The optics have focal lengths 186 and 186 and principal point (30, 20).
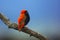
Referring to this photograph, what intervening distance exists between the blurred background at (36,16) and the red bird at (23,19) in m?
0.04

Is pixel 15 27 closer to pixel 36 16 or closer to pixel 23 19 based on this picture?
pixel 23 19

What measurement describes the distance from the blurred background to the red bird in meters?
0.04

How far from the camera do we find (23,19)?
5.71 ft

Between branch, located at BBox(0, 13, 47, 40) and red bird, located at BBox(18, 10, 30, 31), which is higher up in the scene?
red bird, located at BBox(18, 10, 30, 31)

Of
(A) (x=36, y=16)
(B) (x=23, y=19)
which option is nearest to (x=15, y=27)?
(B) (x=23, y=19)

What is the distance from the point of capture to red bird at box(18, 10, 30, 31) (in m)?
1.73

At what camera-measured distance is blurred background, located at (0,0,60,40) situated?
1792mm

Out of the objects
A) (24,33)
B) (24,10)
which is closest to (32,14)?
(24,10)

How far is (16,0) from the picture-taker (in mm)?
1822

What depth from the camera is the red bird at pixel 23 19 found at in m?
1.73

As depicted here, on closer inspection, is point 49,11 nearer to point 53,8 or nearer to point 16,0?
point 53,8

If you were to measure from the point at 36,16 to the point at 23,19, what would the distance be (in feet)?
0.50

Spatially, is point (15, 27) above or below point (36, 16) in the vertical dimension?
below

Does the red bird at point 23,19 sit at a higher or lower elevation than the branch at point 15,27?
higher
